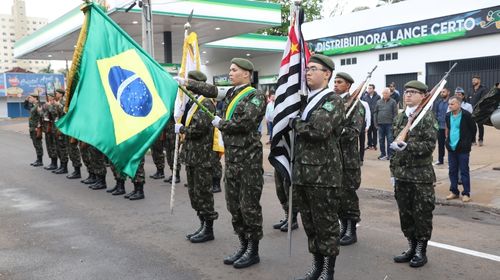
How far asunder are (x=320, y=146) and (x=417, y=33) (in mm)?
16916

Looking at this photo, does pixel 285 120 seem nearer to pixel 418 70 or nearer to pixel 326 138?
pixel 326 138

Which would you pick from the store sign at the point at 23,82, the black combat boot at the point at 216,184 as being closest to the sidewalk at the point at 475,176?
the black combat boot at the point at 216,184

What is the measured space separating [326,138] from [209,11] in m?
13.1

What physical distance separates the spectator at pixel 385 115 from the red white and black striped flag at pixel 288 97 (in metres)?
7.62

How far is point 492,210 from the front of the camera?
655cm

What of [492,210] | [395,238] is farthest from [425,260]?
[492,210]

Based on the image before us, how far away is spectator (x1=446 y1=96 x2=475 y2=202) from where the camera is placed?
272 inches

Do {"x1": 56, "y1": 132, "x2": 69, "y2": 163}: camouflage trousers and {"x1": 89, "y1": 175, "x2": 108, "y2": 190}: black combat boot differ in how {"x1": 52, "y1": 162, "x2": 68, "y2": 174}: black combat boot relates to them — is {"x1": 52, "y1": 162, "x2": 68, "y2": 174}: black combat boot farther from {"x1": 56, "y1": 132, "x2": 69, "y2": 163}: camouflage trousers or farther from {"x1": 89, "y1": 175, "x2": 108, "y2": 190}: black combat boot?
{"x1": 89, "y1": 175, "x2": 108, "y2": 190}: black combat boot

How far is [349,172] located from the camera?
5191 millimetres

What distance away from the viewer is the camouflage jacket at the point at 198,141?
16.9 ft

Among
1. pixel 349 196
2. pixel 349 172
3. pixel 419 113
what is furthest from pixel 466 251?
pixel 419 113

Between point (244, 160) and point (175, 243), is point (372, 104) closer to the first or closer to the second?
point (175, 243)

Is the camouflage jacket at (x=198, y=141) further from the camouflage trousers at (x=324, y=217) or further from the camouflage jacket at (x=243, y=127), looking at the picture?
the camouflage trousers at (x=324, y=217)

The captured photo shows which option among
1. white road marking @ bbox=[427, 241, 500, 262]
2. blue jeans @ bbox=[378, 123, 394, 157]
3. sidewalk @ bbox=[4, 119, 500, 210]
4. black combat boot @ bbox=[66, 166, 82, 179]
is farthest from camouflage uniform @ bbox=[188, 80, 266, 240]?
blue jeans @ bbox=[378, 123, 394, 157]
